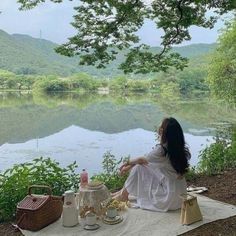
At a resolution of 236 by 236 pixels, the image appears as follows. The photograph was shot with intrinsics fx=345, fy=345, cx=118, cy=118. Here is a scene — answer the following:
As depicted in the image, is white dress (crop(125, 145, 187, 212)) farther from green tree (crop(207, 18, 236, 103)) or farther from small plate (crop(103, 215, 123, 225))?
green tree (crop(207, 18, 236, 103))

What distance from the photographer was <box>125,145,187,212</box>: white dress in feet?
12.0

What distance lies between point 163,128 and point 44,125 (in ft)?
62.1

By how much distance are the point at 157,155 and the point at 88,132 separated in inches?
594

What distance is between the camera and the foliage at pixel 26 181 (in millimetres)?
3697

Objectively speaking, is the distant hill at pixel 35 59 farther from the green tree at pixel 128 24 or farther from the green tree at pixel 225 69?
the green tree at pixel 128 24

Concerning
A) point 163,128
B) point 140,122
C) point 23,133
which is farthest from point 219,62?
point 163,128

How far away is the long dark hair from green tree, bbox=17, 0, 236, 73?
7.80ft

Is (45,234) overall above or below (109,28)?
below

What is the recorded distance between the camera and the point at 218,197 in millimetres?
4105

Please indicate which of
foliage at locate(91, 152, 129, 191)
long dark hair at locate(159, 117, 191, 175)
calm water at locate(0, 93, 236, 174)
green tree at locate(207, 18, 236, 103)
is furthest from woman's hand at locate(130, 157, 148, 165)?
green tree at locate(207, 18, 236, 103)

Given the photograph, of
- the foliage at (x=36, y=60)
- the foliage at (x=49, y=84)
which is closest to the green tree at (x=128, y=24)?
the foliage at (x=49, y=84)

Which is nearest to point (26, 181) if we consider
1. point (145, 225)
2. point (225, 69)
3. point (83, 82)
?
point (145, 225)

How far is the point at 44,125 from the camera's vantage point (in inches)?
859

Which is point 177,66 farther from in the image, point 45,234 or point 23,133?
point 23,133
